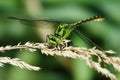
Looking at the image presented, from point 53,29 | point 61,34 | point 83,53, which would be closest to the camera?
point 83,53

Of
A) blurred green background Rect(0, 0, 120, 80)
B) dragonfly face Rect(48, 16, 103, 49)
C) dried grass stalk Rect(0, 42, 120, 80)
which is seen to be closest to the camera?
dried grass stalk Rect(0, 42, 120, 80)

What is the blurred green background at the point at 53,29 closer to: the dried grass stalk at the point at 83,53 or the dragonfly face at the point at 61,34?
the dragonfly face at the point at 61,34

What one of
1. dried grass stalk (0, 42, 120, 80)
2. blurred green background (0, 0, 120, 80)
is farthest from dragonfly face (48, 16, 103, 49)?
blurred green background (0, 0, 120, 80)

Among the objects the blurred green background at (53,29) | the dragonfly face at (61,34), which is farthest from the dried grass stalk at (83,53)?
the blurred green background at (53,29)

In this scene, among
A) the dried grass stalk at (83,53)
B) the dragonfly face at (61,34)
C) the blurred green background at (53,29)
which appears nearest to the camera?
the dried grass stalk at (83,53)

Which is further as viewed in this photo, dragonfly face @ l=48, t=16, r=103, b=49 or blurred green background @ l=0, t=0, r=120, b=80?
blurred green background @ l=0, t=0, r=120, b=80

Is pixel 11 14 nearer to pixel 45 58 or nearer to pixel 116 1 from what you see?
pixel 45 58

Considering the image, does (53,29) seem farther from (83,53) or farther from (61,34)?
(83,53)

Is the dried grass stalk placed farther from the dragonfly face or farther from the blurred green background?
the blurred green background

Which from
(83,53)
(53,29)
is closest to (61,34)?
(83,53)
